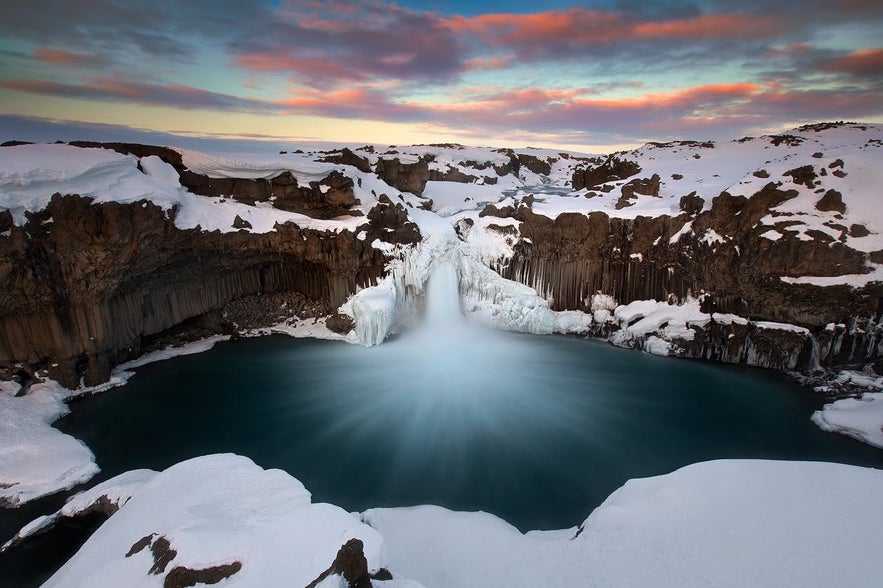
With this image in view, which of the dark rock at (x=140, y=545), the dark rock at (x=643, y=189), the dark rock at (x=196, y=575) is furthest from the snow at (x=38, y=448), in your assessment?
the dark rock at (x=643, y=189)

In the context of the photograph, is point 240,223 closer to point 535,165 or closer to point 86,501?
point 86,501

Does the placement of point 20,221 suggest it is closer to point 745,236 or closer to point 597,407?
point 597,407

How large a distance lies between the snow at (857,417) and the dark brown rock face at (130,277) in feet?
54.0

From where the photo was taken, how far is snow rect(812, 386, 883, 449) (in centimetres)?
1280

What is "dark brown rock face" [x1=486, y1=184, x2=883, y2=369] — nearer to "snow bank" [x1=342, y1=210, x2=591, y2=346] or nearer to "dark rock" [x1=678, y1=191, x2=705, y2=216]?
"dark rock" [x1=678, y1=191, x2=705, y2=216]

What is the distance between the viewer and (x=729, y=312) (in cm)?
1789

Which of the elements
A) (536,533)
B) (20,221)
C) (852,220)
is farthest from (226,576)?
(852,220)

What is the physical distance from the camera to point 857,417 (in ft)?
43.8

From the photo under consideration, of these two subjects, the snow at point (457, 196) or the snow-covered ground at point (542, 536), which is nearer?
the snow-covered ground at point (542, 536)

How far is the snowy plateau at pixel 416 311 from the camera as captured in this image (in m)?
6.81

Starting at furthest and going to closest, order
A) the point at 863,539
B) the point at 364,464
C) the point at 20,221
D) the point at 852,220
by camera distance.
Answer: the point at 852,220 → the point at 20,221 → the point at 364,464 → the point at 863,539

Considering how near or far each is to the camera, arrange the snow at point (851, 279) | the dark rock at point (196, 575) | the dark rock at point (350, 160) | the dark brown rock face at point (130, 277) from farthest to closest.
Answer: the dark rock at point (350, 160) → the snow at point (851, 279) → the dark brown rock face at point (130, 277) → the dark rock at point (196, 575)

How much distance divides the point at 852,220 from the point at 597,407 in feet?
38.3

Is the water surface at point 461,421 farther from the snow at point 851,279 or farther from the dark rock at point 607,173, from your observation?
the dark rock at point 607,173
